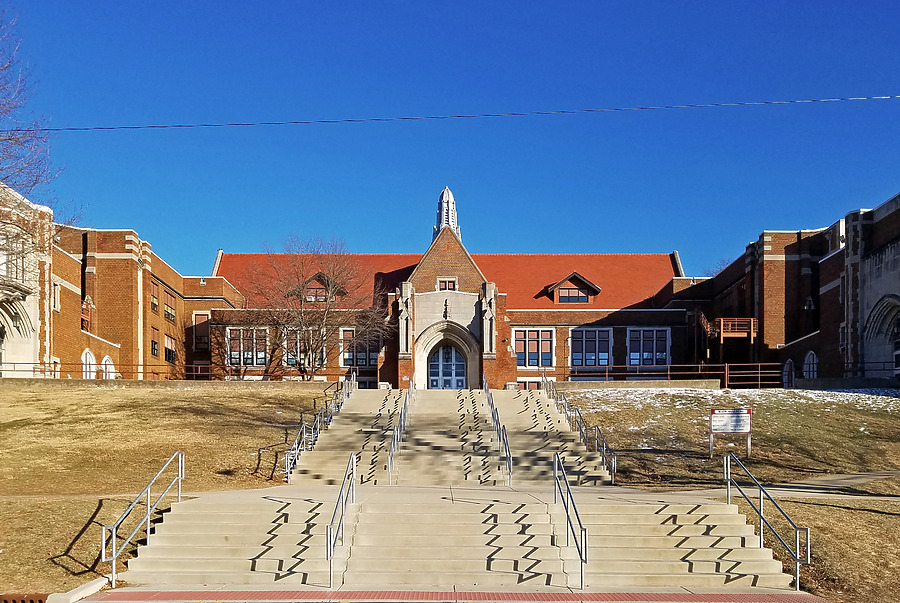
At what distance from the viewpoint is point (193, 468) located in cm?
2038

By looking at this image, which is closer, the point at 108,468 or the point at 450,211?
the point at 108,468

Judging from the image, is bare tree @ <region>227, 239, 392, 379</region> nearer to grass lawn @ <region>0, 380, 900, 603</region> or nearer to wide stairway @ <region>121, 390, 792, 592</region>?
grass lawn @ <region>0, 380, 900, 603</region>

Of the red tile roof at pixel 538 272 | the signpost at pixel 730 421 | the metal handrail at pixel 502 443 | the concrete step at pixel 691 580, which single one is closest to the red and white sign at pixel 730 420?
the signpost at pixel 730 421

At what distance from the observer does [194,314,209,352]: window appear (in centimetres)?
4845

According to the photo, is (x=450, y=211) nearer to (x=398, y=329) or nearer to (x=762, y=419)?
(x=398, y=329)

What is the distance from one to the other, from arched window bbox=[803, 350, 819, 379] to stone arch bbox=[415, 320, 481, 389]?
49.9ft

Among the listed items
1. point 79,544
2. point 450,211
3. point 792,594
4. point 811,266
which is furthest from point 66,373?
point 450,211

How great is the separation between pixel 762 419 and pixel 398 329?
19.2 m

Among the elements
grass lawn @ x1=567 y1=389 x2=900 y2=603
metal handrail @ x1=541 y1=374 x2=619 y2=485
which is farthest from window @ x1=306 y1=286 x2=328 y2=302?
grass lawn @ x1=567 y1=389 x2=900 y2=603

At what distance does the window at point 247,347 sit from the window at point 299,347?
55.7 inches

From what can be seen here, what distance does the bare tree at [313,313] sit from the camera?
1684 inches

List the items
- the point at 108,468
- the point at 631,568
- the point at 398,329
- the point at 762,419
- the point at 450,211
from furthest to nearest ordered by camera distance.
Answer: the point at 450,211, the point at 398,329, the point at 762,419, the point at 108,468, the point at 631,568

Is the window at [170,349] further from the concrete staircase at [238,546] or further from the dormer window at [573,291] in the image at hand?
the concrete staircase at [238,546]

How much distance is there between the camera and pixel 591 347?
47.4 metres
